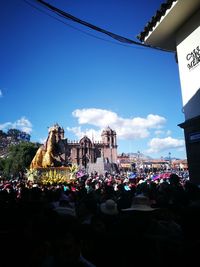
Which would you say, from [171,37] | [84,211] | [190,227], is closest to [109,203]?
[84,211]

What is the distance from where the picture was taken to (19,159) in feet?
230

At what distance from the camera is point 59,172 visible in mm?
19297

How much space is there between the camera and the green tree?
69312mm

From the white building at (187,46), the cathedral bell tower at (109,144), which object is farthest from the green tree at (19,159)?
the white building at (187,46)

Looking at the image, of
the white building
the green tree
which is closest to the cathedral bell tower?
the green tree

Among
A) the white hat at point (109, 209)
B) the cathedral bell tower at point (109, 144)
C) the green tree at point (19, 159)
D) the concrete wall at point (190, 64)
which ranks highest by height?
the cathedral bell tower at point (109, 144)

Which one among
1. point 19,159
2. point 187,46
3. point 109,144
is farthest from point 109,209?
point 109,144

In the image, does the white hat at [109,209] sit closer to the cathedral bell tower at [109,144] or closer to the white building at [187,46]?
the white building at [187,46]

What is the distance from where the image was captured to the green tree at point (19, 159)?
227 ft

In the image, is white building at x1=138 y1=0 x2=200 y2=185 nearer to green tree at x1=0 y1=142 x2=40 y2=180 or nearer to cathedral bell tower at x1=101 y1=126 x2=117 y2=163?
green tree at x1=0 y1=142 x2=40 y2=180

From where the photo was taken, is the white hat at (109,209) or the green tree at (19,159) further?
the green tree at (19,159)

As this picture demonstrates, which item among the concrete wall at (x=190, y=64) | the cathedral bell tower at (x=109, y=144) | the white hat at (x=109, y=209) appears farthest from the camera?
the cathedral bell tower at (x=109, y=144)

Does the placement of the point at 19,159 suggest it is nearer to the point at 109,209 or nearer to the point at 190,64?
the point at 190,64

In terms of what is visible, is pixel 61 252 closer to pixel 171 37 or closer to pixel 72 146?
pixel 171 37
